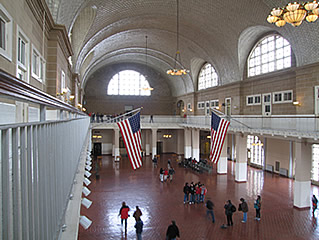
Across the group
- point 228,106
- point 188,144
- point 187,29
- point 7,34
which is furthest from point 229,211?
point 188,144

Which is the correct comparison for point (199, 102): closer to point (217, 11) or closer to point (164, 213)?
point (217, 11)

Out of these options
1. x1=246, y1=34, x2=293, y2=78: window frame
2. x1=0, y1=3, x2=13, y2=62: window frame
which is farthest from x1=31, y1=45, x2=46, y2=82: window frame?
x1=246, y1=34, x2=293, y2=78: window frame

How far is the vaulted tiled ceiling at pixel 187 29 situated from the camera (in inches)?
628

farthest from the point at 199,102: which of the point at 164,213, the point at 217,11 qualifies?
the point at 164,213

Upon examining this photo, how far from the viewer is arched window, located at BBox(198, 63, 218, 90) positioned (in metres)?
29.4

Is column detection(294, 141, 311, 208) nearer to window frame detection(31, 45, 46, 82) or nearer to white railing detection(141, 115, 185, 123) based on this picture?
window frame detection(31, 45, 46, 82)

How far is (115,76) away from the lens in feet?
129

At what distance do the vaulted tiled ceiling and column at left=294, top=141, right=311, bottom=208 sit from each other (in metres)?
5.53

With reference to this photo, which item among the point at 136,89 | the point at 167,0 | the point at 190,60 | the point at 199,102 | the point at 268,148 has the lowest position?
the point at 268,148

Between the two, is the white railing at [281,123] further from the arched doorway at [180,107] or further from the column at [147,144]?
the arched doorway at [180,107]

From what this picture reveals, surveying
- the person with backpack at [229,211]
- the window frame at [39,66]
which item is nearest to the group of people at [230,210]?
the person with backpack at [229,211]

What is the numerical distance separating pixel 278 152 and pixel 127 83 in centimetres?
2438

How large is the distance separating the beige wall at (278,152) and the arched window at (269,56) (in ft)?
21.2

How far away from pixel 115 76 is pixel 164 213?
1162 inches
